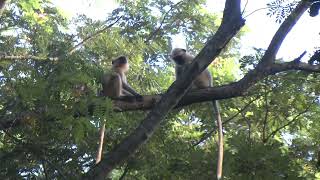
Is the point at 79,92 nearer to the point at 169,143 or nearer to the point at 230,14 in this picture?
the point at 230,14

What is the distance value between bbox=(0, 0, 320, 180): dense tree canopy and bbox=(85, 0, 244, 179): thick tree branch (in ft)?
0.04

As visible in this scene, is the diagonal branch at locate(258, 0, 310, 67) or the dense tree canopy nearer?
the dense tree canopy

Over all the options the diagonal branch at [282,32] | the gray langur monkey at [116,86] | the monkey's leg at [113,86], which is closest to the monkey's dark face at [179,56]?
the gray langur monkey at [116,86]

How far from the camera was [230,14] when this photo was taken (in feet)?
19.3

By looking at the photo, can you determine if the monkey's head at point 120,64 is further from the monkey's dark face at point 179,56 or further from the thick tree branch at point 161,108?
the thick tree branch at point 161,108

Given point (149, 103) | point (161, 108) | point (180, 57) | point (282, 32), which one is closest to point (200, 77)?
point (180, 57)

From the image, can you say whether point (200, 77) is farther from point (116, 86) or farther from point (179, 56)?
point (116, 86)

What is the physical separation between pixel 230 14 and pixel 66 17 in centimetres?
655

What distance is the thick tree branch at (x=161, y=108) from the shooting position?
5.54 m

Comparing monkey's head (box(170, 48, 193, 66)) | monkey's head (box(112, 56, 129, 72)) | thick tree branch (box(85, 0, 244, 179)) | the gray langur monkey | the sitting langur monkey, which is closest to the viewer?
thick tree branch (box(85, 0, 244, 179))

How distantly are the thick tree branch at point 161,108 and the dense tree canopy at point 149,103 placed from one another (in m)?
0.01

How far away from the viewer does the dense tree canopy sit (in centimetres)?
557

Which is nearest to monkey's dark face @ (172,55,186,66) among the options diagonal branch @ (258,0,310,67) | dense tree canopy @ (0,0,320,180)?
dense tree canopy @ (0,0,320,180)

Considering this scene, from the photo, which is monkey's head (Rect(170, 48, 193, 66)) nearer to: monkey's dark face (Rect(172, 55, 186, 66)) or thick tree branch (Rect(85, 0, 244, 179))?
monkey's dark face (Rect(172, 55, 186, 66))
